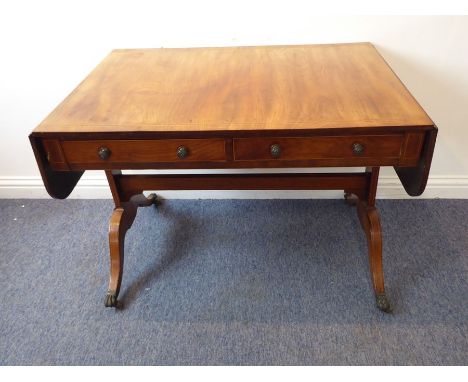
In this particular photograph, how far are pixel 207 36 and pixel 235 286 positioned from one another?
3.27 feet

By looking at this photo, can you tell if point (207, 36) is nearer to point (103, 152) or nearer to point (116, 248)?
point (103, 152)

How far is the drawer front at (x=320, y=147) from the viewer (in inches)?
40.6

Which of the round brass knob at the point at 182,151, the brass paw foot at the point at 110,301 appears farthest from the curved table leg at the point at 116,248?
the round brass knob at the point at 182,151

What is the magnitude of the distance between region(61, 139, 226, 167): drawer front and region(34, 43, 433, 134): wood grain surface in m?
0.04

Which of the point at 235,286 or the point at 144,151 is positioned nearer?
the point at 144,151

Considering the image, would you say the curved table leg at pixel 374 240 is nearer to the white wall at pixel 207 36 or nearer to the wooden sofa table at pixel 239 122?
the wooden sofa table at pixel 239 122

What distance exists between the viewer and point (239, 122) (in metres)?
1.03

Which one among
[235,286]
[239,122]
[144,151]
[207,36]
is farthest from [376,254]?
[207,36]

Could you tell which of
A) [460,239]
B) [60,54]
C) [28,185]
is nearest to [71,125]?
[60,54]

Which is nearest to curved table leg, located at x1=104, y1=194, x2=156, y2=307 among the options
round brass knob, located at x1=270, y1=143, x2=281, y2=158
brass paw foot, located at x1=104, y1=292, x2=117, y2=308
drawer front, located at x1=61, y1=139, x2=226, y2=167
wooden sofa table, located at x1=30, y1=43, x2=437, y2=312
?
brass paw foot, located at x1=104, y1=292, x2=117, y2=308

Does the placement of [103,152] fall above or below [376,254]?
above

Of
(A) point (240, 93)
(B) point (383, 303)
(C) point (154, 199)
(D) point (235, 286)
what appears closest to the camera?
(A) point (240, 93)

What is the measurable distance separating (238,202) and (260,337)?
775 millimetres

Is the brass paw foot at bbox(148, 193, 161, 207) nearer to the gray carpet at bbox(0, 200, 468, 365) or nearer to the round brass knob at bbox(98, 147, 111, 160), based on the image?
the gray carpet at bbox(0, 200, 468, 365)
